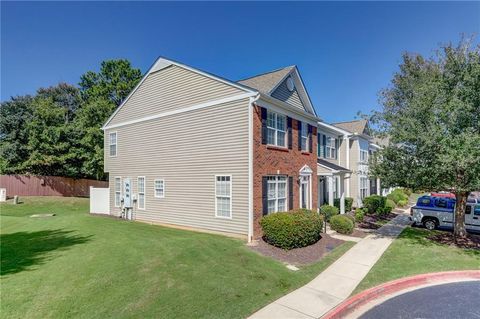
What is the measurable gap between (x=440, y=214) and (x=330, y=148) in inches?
362

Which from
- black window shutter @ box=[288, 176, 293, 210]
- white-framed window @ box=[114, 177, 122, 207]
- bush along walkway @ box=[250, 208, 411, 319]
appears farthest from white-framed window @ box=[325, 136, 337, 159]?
white-framed window @ box=[114, 177, 122, 207]

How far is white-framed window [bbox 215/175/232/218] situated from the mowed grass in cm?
144

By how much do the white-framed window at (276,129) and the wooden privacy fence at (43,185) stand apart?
2704 centimetres

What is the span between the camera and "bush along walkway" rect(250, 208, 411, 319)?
6.01 m

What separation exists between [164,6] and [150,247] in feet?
37.9

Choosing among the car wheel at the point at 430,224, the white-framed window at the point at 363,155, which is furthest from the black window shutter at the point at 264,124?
the white-framed window at the point at 363,155

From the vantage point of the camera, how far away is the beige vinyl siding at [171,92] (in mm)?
13000

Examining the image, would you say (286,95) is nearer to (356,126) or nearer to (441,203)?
(441,203)

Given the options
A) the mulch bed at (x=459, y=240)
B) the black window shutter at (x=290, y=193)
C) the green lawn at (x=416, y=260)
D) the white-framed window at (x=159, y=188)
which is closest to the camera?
the green lawn at (x=416, y=260)

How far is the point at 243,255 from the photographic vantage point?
923 cm

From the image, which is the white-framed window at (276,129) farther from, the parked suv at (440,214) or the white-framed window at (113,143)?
the white-framed window at (113,143)

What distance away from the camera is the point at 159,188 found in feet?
50.7

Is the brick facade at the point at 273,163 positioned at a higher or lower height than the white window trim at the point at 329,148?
lower

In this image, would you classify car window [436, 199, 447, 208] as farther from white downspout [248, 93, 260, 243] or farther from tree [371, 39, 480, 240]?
white downspout [248, 93, 260, 243]
